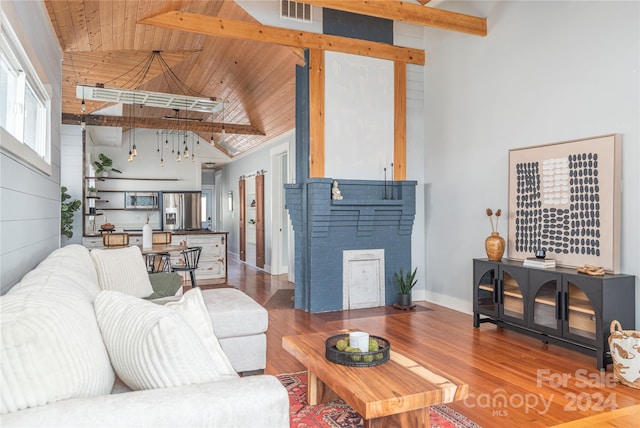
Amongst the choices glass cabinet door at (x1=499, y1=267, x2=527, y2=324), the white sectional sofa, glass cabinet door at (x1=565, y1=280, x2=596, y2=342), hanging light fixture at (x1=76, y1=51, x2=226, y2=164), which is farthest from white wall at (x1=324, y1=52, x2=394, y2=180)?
the white sectional sofa

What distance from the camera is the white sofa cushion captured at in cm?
109

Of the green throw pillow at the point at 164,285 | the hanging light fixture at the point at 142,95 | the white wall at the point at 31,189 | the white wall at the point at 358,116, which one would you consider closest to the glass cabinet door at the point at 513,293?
the white wall at the point at 358,116

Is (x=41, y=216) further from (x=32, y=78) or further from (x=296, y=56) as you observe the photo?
(x=296, y=56)

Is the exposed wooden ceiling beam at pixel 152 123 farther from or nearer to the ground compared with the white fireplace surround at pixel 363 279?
farther from the ground

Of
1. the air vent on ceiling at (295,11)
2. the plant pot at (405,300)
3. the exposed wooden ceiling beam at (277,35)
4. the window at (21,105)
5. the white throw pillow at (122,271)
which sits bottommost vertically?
the plant pot at (405,300)

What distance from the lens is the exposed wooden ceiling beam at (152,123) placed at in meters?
8.02

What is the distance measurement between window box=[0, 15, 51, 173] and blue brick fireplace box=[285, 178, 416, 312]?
280 cm

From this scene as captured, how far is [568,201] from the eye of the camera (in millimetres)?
4023

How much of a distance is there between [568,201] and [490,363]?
66.2 inches

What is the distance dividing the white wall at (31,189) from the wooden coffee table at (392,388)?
5.64 feet

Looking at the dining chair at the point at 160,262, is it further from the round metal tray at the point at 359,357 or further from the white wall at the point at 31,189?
the round metal tray at the point at 359,357

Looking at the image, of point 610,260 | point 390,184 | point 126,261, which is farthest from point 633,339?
point 126,261

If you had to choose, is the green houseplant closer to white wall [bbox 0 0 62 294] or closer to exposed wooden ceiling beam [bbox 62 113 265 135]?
exposed wooden ceiling beam [bbox 62 113 265 135]

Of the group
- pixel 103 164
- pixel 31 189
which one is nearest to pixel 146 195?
pixel 103 164
